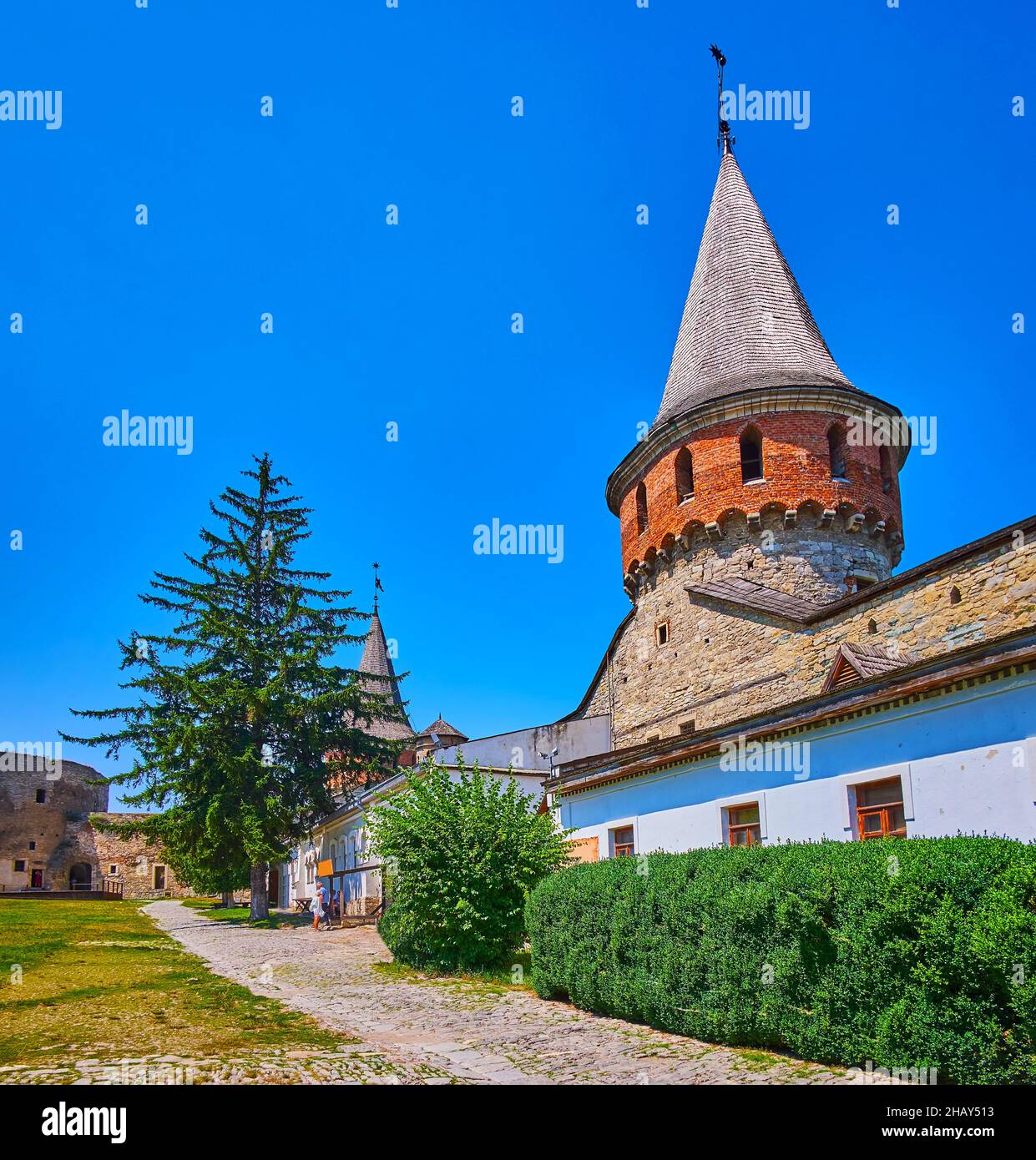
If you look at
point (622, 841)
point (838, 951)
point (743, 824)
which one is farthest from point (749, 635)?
point (838, 951)

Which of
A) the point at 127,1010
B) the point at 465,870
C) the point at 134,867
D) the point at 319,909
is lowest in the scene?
the point at 134,867

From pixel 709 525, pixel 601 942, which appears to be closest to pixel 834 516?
pixel 709 525

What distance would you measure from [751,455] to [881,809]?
14.4 metres

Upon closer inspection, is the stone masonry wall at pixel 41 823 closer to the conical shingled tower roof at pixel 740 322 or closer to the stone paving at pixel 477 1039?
the conical shingled tower roof at pixel 740 322

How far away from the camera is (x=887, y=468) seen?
78.9 feet

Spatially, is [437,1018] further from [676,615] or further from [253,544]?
[253,544]

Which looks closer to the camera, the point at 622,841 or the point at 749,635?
the point at 622,841

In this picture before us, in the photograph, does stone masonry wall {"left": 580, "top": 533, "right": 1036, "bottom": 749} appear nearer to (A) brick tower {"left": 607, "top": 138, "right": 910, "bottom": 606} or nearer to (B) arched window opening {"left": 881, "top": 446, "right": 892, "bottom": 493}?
(A) brick tower {"left": 607, "top": 138, "right": 910, "bottom": 606}

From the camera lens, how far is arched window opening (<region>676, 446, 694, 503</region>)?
24.0 meters

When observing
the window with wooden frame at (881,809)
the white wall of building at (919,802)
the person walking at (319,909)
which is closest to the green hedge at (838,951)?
the white wall of building at (919,802)

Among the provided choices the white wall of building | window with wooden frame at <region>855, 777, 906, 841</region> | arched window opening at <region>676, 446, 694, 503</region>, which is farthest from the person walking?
window with wooden frame at <region>855, 777, 906, 841</region>

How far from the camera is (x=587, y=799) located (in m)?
16.8

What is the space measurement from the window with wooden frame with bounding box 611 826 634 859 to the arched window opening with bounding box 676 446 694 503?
1066cm

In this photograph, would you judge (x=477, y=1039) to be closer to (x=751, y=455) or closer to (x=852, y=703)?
(x=852, y=703)
